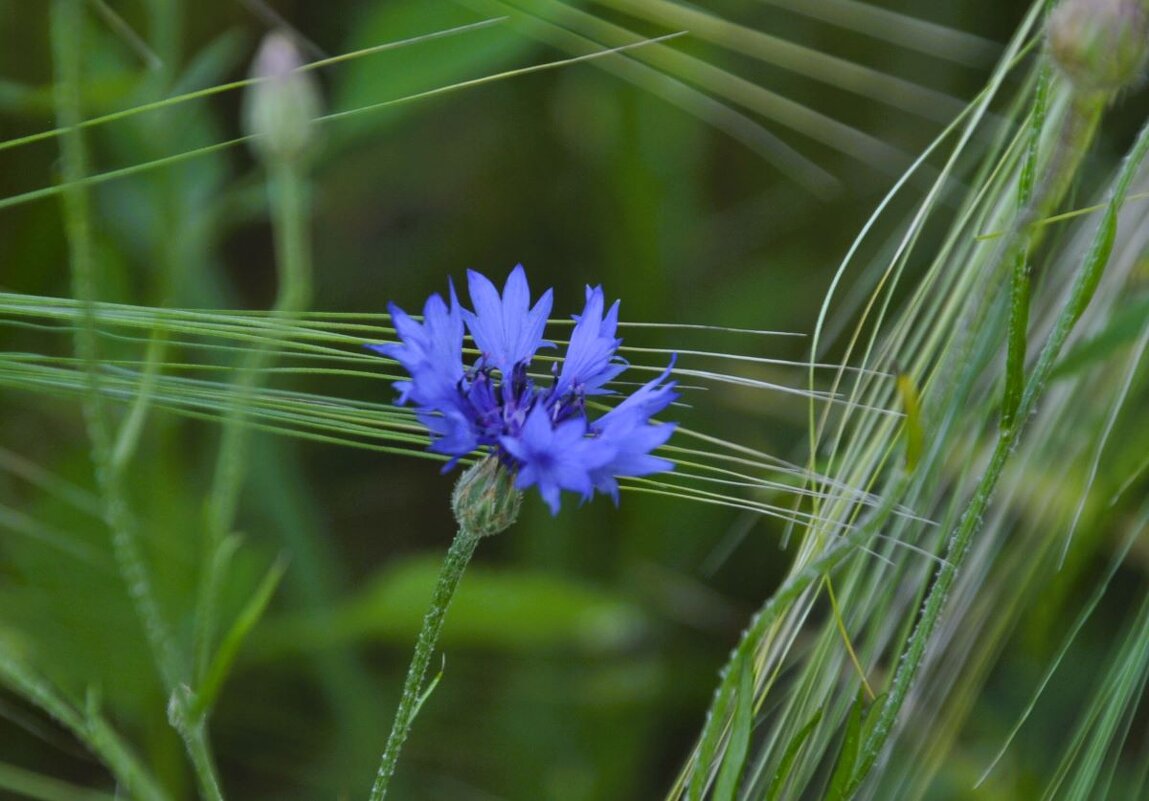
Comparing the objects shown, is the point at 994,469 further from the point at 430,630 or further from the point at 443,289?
the point at 443,289

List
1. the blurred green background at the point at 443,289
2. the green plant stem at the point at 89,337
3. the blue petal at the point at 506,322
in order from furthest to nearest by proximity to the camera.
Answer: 1. the blurred green background at the point at 443,289
2. the blue petal at the point at 506,322
3. the green plant stem at the point at 89,337

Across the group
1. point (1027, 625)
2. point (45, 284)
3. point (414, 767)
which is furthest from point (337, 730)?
point (1027, 625)

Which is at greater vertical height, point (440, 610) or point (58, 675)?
point (440, 610)

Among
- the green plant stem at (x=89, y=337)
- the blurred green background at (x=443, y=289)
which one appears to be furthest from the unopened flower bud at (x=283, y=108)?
the blurred green background at (x=443, y=289)

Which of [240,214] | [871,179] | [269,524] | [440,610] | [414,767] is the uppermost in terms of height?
[871,179]

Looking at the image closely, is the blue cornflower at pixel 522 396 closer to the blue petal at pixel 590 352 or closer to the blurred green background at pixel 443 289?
the blue petal at pixel 590 352

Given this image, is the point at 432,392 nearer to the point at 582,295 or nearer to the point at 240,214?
the point at 240,214

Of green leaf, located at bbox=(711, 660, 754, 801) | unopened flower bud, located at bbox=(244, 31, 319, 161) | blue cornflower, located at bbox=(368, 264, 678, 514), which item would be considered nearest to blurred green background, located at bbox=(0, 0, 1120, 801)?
unopened flower bud, located at bbox=(244, 31, 319, 161)

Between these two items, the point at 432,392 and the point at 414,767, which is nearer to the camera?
the point at 432,392
